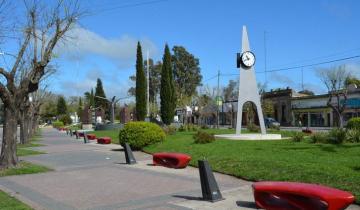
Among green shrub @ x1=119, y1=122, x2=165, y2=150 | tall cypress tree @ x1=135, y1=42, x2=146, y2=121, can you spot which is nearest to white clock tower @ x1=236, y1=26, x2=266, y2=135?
green shrub @ x1=119, y1=122, x2=165, y2=150

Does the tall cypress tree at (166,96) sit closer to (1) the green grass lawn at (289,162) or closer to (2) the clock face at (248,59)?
(2) the clock face at (248,59)

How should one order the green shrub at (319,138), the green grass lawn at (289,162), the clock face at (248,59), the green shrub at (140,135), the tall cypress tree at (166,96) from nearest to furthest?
the green grass lawn at (289,162) < the green shrub at (319,138) < the green shrub at (140,135) < the clock face at (248,59) < the tall cypress tree at (166,96)

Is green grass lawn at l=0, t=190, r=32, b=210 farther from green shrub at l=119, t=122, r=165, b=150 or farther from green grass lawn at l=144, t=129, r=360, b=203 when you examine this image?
green shrub at l=119, t=122, r=165, b=150

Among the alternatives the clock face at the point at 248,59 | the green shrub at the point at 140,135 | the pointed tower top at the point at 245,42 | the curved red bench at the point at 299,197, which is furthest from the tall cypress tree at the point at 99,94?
the curved red bench at the point at 299,197

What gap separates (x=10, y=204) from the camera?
9.65 m

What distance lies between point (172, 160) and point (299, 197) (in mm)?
7822

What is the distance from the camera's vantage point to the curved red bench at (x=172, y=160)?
49.0ft

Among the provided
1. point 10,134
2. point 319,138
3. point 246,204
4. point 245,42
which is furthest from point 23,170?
point 245,42

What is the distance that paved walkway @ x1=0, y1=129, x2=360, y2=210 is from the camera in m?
9.40

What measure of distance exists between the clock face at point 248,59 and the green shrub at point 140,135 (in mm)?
5720

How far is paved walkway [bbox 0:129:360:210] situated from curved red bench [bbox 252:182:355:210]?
21.6 inches

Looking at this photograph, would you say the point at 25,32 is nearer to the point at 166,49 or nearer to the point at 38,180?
the point at 38,180

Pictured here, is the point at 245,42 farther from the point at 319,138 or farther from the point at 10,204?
the point at 10,204

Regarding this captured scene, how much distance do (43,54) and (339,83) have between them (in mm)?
48905
